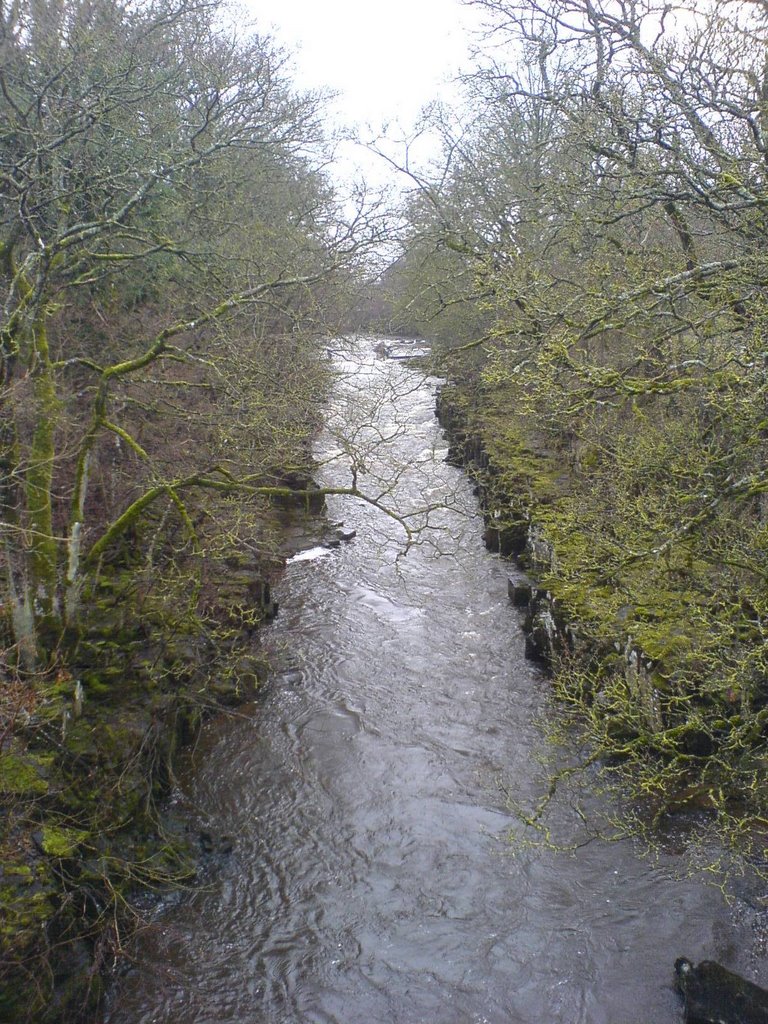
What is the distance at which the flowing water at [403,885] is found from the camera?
6535 mm

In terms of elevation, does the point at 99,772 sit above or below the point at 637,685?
below

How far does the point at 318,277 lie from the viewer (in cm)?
1098

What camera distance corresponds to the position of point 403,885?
7734 millimetres

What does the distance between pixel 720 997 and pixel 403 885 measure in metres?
2.88

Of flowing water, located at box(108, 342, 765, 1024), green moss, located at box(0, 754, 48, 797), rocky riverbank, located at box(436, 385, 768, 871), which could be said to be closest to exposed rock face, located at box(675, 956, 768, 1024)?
flowing water, located at box(108, 342, 765, 1024)

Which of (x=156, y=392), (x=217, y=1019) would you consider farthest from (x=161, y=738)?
(x=156, y=392)

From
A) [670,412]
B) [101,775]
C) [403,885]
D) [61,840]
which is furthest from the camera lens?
[670,412]

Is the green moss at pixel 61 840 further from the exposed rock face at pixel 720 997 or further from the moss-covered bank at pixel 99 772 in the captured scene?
the exposed rock face at pixel 720 997

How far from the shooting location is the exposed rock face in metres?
5.95

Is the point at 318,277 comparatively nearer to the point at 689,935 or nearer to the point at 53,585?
the point at 53,585

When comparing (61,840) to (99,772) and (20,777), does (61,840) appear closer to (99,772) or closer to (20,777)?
(20,777)

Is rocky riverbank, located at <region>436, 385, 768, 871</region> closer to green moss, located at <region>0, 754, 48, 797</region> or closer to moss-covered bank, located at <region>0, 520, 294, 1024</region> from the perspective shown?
moss-covered bank, located at <region>0, 520, 294, 1024</region>

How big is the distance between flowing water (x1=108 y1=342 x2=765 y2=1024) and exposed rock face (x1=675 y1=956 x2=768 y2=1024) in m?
0.25

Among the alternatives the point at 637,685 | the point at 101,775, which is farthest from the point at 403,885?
the point at 101,775
